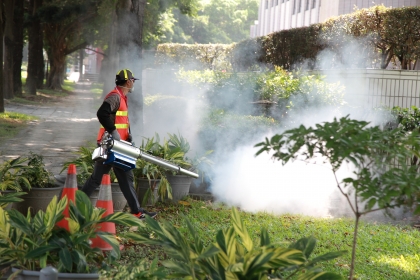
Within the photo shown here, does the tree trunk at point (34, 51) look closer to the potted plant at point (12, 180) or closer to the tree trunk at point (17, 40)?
the tree trunk at point (17, 40)

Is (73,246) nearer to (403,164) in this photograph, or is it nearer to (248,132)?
(403,164)

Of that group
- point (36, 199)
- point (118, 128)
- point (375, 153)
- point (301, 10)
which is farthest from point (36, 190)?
point (301, 10)

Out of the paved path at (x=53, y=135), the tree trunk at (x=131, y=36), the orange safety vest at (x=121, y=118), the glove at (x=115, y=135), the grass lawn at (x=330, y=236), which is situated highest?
the tree trunk at (x=131, y=36)

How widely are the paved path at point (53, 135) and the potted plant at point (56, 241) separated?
3.71 m

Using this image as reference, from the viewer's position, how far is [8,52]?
81.2 ft

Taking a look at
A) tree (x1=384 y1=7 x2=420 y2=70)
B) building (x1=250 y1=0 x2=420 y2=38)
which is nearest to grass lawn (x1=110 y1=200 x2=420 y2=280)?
tree (x1=384 y1=7 x2=420 y2=70)

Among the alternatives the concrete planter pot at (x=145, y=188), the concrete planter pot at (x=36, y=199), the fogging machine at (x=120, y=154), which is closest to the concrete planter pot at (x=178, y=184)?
the concrete planter pot at (x=145, y=188)

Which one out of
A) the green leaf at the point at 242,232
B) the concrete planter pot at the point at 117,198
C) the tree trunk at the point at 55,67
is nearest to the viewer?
the green leaf at the point at 242,232

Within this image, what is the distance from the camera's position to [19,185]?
5875mm

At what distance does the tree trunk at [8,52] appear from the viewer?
24.4 metres

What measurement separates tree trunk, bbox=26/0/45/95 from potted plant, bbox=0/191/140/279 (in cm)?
2694

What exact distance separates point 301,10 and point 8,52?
1742 centimetres

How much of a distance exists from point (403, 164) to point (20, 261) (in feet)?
7.68

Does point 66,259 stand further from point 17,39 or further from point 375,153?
point 17,39
